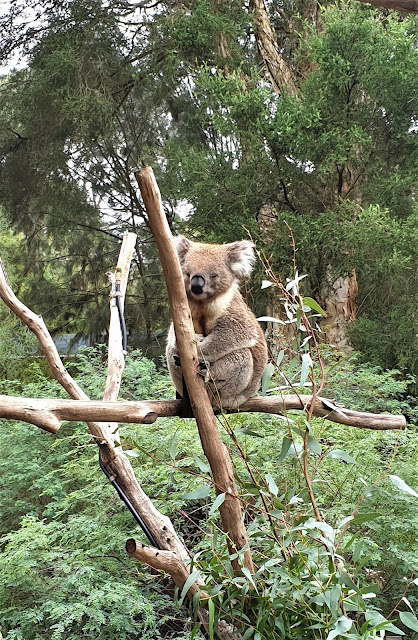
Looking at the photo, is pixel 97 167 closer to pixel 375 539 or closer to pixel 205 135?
pixel 205 135

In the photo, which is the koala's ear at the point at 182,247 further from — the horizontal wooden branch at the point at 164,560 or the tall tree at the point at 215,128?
the tall tree at the point at 215,128

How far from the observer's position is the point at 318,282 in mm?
5562

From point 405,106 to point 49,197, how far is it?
11.8ft

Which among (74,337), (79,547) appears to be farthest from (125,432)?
(74,337)

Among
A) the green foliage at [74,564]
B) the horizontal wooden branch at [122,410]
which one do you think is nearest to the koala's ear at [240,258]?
the horizontal wooden branch at [122,410]

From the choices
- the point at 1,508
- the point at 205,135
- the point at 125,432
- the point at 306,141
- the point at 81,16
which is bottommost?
the point at 1,508

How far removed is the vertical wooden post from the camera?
1.38 meters

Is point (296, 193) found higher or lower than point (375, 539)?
higher

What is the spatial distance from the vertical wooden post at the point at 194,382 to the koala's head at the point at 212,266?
1.48 feet

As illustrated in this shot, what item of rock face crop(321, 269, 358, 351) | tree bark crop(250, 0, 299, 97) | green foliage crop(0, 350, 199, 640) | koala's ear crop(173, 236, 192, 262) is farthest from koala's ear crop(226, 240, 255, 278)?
tree bark crop(250, 0, 299, 97)

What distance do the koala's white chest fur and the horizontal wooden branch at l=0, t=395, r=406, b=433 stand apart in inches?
11.7

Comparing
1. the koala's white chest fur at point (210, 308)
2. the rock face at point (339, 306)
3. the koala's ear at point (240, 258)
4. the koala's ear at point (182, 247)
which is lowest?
the rock face at point (339, 306)

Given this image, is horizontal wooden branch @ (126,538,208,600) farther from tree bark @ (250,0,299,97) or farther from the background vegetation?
tree bark @ (250,0,299,97)

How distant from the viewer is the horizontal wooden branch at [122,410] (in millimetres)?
1316
